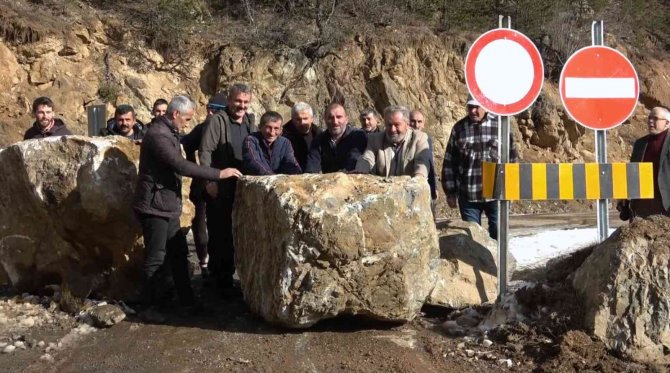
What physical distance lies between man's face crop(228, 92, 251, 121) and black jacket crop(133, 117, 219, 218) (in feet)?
2.60

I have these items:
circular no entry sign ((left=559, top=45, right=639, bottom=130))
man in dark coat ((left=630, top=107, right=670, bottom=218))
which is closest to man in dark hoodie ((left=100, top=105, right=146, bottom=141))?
circular no entry sign ((left=559, top=45, right=639, bottom=130))

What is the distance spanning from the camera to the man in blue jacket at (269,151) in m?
6.14

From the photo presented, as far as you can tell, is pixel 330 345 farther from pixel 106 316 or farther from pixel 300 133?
pixel 300 133

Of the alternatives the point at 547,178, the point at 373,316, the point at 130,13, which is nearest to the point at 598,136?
the point at 547,178

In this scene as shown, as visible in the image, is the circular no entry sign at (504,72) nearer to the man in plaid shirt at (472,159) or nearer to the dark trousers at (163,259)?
the man in plaid shirt at (472,159)

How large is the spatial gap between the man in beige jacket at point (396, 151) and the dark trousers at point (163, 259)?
1.65m

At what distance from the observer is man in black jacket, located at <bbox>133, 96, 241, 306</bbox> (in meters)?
5.89

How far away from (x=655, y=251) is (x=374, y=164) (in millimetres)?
2316

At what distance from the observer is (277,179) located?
5285 millimetres

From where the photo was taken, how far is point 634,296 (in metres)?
4.77

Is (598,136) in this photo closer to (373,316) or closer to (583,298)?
(583,298)

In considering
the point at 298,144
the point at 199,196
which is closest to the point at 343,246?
the point at 298,144

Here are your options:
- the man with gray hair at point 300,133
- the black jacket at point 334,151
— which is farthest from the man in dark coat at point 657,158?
the man with gray hair at point 300,133

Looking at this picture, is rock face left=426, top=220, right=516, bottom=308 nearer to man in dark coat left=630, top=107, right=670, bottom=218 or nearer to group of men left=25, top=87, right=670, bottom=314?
group of men left=25, top=87, right=670, bottom=314
